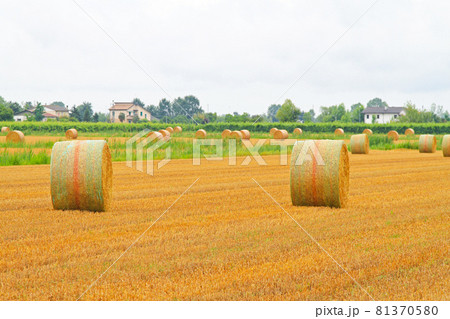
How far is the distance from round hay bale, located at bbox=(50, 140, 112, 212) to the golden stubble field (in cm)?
32

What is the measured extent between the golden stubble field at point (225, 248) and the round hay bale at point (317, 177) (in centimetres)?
33

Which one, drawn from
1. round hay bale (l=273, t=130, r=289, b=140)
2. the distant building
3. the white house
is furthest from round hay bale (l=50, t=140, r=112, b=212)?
the white house

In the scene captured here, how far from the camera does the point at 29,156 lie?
2255 centimetres

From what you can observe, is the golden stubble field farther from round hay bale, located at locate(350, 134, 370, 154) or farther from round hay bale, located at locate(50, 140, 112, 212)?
round hay bale, located at locate(350, 134, 370, 154)

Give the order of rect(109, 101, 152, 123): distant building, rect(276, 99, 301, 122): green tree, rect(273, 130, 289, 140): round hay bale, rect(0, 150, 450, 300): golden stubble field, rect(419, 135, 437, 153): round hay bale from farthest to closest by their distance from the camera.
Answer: rect(109, 101, 152, 123): distant building < rect(276, 99, 301, 122): green tree < rect(273, 130, 289, 140): round hay bale < rect(419, 135, 437, 153): round hay bale < rect(0, 150, 450, 300): golden stubble field

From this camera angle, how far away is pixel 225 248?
283 inches

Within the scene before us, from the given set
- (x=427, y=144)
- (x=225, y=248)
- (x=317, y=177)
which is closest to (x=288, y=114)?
(x=427, y=144)

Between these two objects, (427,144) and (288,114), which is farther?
(288,114)

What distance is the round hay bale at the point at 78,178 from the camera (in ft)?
32.4

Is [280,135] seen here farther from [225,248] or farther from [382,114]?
[382,114]

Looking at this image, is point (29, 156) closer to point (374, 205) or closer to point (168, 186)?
point (168, 186)

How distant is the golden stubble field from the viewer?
5500 millimetres

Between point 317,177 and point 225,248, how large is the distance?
13.2 feet

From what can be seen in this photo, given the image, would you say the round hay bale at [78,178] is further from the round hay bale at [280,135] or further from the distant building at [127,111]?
the distant building at [127,111]
